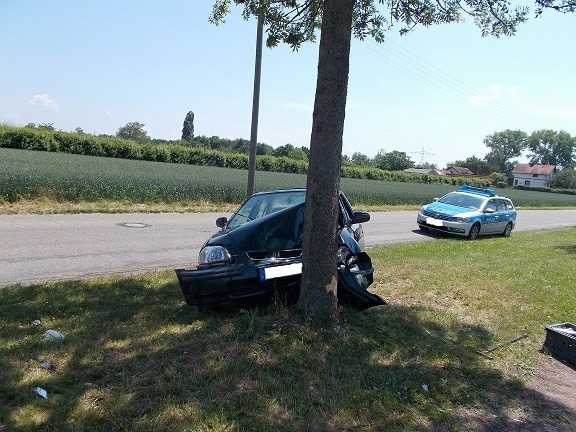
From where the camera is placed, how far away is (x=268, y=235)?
17.0ft

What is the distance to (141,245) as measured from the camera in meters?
10.3

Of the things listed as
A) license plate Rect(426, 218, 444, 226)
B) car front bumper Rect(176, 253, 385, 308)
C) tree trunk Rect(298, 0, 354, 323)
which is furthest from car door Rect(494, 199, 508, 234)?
tree trunk Rect(298, 0, 354, 323)

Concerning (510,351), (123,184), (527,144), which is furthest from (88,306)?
(527,144)

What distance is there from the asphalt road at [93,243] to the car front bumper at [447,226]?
94cm

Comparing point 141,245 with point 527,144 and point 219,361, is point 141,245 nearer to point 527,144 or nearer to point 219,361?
point 219,361

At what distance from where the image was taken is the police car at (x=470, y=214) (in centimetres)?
1609

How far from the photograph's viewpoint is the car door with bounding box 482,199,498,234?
16828 mm

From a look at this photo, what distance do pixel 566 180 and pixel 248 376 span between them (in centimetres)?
11823

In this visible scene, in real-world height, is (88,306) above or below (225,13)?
below

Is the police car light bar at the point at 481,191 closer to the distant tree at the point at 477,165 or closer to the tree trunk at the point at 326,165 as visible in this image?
the tree trunk at the point at 326,165

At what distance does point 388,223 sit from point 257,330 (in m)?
16.2

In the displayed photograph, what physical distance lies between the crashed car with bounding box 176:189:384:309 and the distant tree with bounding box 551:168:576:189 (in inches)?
4525

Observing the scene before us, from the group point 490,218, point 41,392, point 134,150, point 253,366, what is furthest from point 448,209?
point 134,150

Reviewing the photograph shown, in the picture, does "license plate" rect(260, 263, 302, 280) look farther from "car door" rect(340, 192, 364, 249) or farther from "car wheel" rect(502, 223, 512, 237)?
Result: "car wheel" rect(502, 223, 512, 237)
